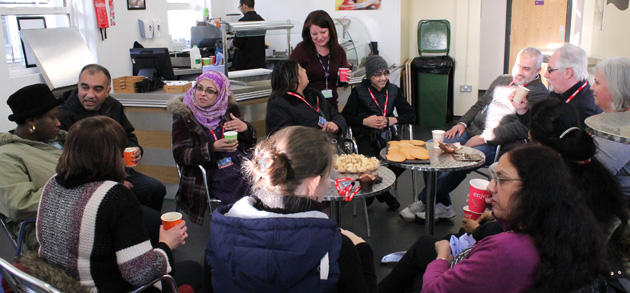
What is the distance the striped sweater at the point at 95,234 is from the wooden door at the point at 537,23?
8.43m

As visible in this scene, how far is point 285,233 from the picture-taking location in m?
1.35

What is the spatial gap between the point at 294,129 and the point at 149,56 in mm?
3315

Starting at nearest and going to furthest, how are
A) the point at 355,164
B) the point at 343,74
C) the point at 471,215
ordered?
the point at 471,215, the point at 355,164, the point at 343,74

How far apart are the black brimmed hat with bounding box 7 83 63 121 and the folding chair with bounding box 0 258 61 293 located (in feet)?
4.03

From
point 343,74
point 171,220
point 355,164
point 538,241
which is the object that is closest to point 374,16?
point 343,74

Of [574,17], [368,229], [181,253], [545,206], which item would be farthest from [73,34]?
[574,17]

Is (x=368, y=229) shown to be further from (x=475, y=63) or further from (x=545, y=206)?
(x=475, y=63)

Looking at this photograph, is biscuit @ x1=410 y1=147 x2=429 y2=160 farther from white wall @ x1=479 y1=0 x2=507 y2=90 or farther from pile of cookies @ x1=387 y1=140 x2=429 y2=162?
white wall @ x1=479 y1=0 x2=507 y2=90

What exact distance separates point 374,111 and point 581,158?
2155 millimetres

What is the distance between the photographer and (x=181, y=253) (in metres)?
3.35

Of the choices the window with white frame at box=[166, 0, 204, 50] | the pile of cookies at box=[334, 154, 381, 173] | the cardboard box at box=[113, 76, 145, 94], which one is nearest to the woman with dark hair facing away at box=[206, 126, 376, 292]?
the pile of cookies at box=[334, 154, 381, 173]

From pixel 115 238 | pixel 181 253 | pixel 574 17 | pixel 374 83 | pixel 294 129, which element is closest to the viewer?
pixel 294 129

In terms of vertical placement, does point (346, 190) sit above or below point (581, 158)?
below

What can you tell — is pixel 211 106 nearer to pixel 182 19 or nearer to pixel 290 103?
pixel 290 103
